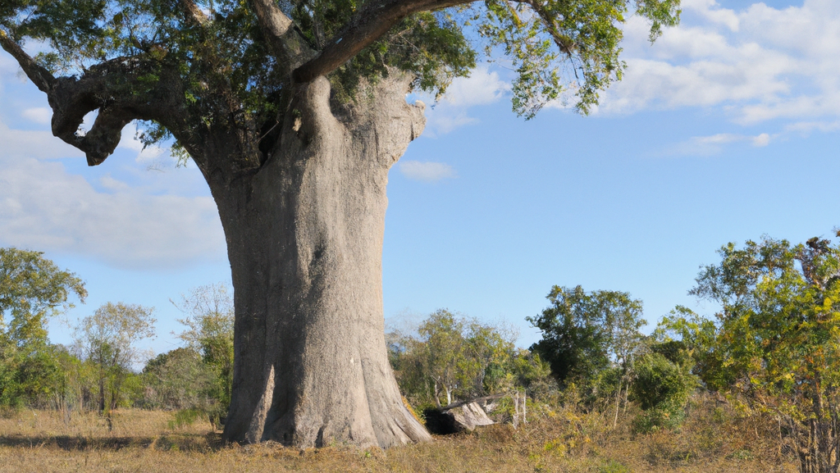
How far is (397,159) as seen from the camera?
10820 millimetres

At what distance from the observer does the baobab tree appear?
872 cm

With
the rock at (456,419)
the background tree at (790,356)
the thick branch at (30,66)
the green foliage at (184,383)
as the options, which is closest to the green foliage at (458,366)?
the rock at (456,419)

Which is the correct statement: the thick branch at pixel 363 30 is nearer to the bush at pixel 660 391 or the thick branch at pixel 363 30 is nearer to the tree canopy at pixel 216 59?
the tree canopy at pixel 216 59

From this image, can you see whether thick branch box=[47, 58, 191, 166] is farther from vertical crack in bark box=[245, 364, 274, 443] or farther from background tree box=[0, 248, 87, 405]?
background tree box=[0, 248, 87, 405]

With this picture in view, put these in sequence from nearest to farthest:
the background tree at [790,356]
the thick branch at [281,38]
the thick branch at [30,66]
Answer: the background tree at [790,356] → the thick branch at [281,38] → the thick branch at [30,66]

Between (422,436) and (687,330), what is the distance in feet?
13.0

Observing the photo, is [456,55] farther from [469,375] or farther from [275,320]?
[469,375]

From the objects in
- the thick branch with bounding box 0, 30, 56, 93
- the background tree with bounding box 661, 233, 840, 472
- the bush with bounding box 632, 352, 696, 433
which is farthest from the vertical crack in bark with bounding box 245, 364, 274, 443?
the bush with bounding box 632, 352, 696, 433

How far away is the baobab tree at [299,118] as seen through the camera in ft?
28.6

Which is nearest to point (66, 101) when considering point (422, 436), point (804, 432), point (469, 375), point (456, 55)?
point (456, 55)

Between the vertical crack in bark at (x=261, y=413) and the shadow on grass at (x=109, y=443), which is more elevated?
the vertical crack in bark at (x=261, y=413)

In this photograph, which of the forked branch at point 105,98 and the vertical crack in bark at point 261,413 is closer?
the vertical crack in bark at point 261,413

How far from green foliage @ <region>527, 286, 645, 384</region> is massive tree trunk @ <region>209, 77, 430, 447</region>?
8.78 m

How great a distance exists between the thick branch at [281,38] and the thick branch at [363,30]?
0.23 meters
